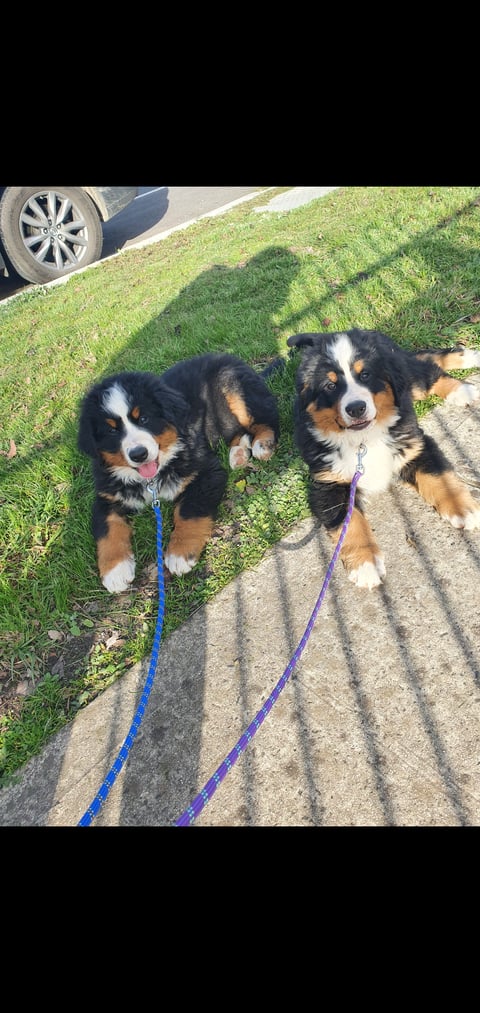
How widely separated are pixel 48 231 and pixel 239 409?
18.7 ft

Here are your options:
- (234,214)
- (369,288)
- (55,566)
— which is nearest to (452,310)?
(369,288)

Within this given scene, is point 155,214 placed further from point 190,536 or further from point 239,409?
point 190,536

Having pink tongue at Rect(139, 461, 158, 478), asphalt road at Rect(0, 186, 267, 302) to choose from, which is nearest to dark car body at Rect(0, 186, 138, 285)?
asphalt road at Rect(0, 186, 267, 302)

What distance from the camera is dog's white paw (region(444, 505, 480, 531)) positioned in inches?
93.9

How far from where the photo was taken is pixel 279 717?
1.98 meters

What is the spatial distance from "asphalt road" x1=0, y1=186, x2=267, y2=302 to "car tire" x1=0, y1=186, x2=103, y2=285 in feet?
2.77

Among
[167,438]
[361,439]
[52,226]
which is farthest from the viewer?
[52,226]

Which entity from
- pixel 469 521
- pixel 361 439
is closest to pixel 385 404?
pixel 361 439

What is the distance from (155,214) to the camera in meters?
11.0

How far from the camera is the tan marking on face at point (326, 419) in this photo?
8.50 ft

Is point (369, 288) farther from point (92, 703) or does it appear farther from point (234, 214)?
point (234, 214)

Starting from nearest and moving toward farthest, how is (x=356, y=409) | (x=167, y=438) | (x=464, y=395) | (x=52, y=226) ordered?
(x=356, y=409) < (x=167, y=438) < (x=464, y=395) < (x=52, y=226)

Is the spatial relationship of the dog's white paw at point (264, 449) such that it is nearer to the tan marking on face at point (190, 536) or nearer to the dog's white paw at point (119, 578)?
the tan marking on face at point (190, 536)

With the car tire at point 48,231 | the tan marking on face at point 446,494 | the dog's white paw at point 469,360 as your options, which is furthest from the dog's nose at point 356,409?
the car tire at point 48,231
